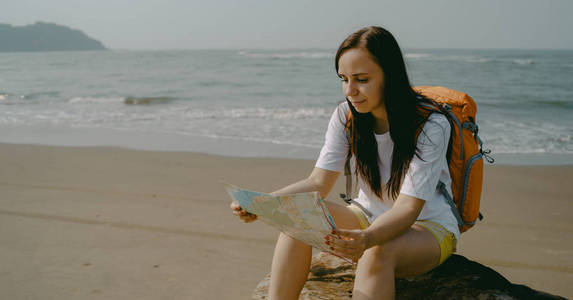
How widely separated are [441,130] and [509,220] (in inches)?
105

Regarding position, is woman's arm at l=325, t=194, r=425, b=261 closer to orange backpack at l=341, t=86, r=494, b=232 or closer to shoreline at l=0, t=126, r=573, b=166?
orange backpack at l=341, t=86, r=494, b=232

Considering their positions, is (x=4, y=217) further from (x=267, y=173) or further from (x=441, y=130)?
(x=441, y=130)

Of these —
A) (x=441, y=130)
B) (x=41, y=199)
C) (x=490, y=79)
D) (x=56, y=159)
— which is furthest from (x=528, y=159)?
(x=490, y=79)

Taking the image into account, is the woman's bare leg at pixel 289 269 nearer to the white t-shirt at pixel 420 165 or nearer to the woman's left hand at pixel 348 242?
the woman's left hand at pixel 348 242

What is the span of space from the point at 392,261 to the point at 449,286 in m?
0.55

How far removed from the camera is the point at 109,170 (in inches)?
225

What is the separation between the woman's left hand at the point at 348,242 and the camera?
66.0 inches

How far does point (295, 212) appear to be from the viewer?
1630 mm

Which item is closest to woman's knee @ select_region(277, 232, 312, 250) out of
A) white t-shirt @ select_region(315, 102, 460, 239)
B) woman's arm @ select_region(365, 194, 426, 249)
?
woman's arm @ select_region(365, 194, 426, 249)

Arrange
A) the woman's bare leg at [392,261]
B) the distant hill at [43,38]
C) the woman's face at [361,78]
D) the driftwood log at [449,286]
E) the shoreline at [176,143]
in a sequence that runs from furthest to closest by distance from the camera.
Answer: the distant hill at [43,38], the shoreline at [176,143], the driftwood log at [449,286], the woman's face at [361,78], the woman's bare leg at [392,261]

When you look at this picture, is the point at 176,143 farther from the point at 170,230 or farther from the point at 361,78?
the point at 361,78

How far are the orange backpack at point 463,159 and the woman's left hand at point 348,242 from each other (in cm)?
61

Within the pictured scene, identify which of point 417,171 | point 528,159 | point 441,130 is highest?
point 441,130

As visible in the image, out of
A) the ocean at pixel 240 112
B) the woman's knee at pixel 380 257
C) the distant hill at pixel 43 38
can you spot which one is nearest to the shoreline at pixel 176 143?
the ocean at pixel 240 112
